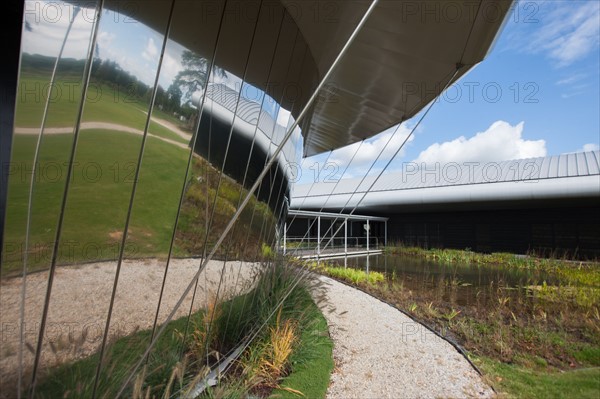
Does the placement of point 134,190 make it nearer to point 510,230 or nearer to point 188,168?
point 188,168

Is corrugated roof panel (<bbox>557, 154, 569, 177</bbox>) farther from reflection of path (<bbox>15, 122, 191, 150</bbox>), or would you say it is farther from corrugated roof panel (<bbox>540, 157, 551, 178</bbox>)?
reflection of path (<bbox>15, 122, 191, 150</bbox>)

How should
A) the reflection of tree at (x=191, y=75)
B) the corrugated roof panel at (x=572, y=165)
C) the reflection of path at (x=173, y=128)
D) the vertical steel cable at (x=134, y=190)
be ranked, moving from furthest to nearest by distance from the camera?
the corrugated roof panel at (x=572, y=165) → the reflection of tree at (x=191, y=75) → the reflection of path at (x=173, y=128) → the vertical steel cable at (x=134, y=190)

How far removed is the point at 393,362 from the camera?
5250 mm

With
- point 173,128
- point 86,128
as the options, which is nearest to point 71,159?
point 86,128

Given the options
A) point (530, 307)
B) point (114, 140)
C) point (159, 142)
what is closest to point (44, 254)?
point (114, 140)

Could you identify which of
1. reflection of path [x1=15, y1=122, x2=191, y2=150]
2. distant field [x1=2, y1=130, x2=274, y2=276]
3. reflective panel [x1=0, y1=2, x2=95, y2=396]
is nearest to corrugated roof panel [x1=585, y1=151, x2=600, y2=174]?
distant field [x1=2, y1=130, x2=274, y2=276]

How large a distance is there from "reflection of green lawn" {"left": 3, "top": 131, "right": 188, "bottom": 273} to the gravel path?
3358 millimetres

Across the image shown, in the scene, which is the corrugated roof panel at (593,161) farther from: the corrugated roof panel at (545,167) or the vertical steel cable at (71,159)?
the vertical steel cable at (71,159)

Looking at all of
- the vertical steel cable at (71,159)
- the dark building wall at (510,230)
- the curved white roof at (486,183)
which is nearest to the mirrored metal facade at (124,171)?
the vertical steel cable at (71,159)

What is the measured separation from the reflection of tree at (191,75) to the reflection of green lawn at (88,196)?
1.67 feet

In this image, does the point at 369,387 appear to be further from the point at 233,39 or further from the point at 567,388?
the point at 233,39

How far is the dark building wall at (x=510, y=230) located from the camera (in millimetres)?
20797

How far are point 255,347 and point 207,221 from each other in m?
2.08

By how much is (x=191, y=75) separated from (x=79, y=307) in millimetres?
1940
